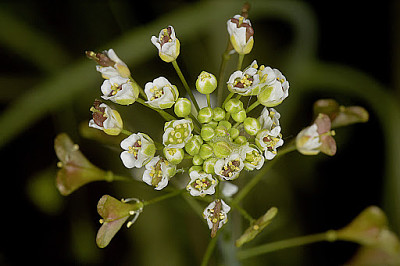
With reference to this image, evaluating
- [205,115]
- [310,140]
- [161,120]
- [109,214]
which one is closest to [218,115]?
[205,115]

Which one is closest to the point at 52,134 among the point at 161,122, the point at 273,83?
the point at 161,122

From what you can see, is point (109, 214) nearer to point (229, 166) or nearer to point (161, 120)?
point (229, 166)

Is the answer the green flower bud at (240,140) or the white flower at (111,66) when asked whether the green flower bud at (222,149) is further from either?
the white flower at (111,66)

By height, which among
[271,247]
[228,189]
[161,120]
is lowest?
[271,247]

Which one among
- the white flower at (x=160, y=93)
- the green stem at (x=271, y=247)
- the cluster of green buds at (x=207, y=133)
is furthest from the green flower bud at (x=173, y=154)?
the green stem at (x=271, y=247)

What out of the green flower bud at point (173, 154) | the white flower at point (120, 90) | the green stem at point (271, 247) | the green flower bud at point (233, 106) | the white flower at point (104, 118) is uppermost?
the white flower at point (120, 90)

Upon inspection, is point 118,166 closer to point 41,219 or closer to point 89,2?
point 41,219
